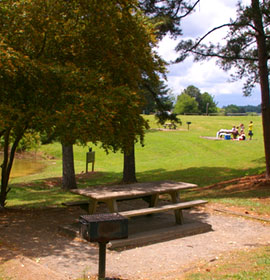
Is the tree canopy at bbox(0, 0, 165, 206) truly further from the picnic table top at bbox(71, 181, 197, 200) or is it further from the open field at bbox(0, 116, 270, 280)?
the open field at bbox(0, 116, 270, 280)

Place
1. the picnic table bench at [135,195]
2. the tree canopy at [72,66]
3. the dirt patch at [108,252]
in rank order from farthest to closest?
the tree canopy at [72,66] < the picnic table bench at [135,195] < the dirt patch at [108,252]

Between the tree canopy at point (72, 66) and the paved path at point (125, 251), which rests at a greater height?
the tree canopy at point (72, 66)

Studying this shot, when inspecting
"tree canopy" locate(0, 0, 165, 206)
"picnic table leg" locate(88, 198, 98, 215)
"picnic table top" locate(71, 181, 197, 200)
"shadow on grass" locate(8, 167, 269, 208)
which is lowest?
"shadow on grass" locate(8, 167, 269, 208)

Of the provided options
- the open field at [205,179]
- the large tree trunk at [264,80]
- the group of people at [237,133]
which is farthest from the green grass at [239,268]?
the group of people at [237,133]

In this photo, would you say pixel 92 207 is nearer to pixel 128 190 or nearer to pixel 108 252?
pixel 128 190

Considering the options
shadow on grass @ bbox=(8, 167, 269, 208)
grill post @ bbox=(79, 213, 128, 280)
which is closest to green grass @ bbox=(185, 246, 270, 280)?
grill post @ bbox=(79, 213, 128, 280)

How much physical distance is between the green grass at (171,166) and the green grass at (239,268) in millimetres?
4578

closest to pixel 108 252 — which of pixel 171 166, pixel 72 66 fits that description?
pixel 72 66

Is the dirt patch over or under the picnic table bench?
under

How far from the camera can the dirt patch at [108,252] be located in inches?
196

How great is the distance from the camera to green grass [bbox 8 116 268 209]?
46.5ft

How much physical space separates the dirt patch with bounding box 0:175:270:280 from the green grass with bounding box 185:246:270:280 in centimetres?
30

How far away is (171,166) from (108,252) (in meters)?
16.5

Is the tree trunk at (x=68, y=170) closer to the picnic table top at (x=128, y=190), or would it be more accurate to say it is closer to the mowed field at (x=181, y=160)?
the mowed field at (x=181, y=160)
